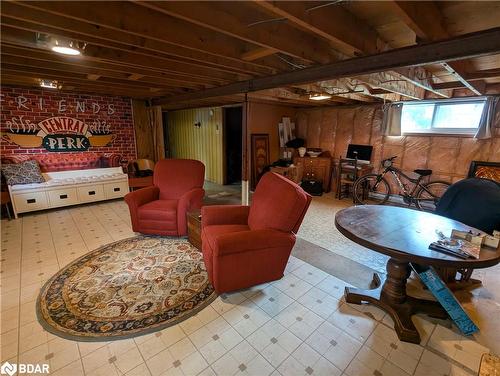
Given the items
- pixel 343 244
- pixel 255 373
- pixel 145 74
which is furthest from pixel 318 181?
pixel 255 373

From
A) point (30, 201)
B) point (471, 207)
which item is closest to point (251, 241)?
point (471, 207)

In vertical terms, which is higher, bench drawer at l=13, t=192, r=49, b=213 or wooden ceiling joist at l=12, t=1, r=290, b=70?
wooden ceiling joist at l=12, t=1, r=290, b=70

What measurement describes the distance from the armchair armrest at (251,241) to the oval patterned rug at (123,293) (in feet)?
1.82

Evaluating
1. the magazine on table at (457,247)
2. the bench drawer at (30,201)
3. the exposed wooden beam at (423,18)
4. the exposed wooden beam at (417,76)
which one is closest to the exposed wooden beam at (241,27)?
the exposed wooden beam at (423,18)

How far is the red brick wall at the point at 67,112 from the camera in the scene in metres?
3.89

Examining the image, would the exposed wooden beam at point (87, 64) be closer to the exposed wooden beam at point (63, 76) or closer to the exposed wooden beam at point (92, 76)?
the exposed wooden beam at point (92, 76)

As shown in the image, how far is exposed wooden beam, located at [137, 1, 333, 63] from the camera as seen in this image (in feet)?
4.63

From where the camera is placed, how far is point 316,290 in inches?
87.1

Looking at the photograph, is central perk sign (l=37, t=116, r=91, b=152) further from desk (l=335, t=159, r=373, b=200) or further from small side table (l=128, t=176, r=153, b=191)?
desk (l=335, t=159, r=373, b=200)

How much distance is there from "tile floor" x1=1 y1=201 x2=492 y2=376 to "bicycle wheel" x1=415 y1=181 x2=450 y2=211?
3.31 m

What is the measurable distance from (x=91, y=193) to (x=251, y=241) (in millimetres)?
3893

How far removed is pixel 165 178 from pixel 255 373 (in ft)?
9.14

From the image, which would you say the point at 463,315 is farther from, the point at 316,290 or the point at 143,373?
the point at 143,373

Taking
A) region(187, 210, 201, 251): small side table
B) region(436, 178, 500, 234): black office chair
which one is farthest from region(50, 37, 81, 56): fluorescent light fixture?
region(436, 178, 500, 234): black office chair
